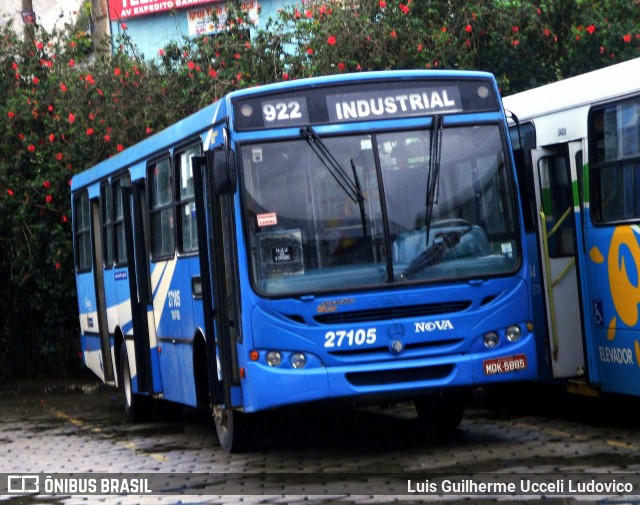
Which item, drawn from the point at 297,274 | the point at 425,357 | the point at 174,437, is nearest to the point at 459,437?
the point at 425,357

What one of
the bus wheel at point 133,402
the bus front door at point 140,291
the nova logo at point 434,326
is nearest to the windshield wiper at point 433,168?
the nova logo at point 434,326

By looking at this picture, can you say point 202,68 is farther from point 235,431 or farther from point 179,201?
point 235,431

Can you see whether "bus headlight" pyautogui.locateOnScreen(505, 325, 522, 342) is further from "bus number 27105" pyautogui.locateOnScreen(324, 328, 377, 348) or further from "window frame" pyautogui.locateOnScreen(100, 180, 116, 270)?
"window frame" pyautogui.locateOnScreen(100, 180, 116, 270)

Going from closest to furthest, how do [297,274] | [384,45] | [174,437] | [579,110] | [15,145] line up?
[297,274] < [579,110] < [174,437] < [384,45] < [15,145]

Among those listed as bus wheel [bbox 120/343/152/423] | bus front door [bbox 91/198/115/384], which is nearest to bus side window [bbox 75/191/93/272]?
bus front door [bbox 91/198/115/384]

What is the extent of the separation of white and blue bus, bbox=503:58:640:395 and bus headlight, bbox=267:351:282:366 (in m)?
2.26

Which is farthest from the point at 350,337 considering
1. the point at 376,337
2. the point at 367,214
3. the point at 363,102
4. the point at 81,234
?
the point at 81,234

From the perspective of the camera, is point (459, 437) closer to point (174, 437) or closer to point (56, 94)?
point (174, 437)

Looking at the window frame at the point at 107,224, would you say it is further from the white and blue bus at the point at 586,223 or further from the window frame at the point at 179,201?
the white and blue bus at the point at 586,223

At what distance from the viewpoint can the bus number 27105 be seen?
33.6 feet

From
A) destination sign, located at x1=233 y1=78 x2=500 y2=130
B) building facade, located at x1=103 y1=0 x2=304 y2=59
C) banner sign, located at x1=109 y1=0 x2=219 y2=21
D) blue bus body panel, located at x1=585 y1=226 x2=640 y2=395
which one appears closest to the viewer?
destination sign, located at x1=233 y1=78 x2=500 y2=130

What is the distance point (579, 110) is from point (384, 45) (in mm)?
8700

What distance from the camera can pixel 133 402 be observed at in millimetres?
15625

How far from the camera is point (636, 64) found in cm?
1080
